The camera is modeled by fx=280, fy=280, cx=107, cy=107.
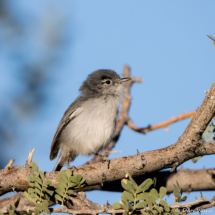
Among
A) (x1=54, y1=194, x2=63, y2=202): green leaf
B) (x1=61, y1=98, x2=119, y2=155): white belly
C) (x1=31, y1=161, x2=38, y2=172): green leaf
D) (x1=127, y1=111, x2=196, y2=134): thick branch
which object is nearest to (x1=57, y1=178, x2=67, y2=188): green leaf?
(x1=54, y1=194, x2=63, y2=202): green leaf

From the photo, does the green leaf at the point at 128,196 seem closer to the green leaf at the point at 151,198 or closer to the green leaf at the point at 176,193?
the green leaf at the point at 151,198

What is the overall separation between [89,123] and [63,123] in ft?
2.03

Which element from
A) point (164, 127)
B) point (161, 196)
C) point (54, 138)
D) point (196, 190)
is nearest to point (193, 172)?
point (196, 190)

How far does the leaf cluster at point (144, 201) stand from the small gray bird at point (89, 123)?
6.19 feet

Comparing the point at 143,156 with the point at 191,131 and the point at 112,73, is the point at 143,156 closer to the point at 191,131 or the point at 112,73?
the point at 191,131

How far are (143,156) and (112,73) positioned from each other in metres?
2.69

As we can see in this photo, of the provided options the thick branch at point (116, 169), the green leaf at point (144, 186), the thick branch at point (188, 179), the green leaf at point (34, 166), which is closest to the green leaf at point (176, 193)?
the green leaf at point (144, 186)

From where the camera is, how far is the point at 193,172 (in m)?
4.02

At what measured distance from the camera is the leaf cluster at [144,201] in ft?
7.26

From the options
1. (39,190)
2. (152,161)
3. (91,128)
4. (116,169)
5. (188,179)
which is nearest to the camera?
(39,190)

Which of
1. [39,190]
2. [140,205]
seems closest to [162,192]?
[140,205]

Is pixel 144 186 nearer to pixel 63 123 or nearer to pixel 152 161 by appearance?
pixel 152 161

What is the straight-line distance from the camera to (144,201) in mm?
2270

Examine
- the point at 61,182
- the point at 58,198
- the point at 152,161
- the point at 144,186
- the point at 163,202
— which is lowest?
the point at 163,202
